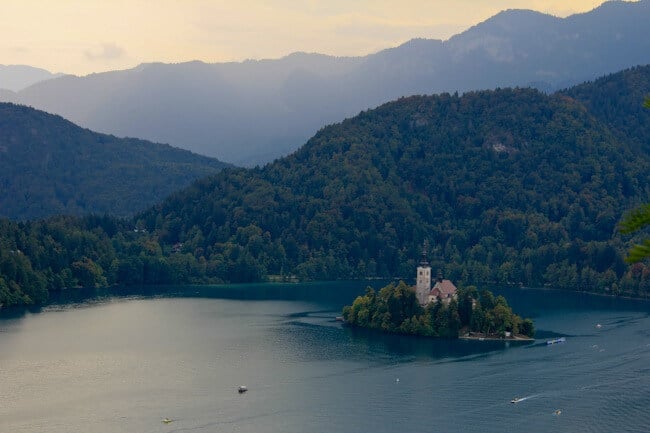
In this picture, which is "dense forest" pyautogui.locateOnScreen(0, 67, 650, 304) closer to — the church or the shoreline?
the church

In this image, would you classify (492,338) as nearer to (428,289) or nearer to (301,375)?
(428,289)

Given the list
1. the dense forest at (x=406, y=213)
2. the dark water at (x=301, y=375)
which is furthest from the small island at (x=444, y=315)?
the dense forest at (x=406, y=213)

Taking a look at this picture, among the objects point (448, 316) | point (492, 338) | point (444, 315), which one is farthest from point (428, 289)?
point (492, 338)

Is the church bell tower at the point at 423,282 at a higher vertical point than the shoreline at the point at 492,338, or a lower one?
higher

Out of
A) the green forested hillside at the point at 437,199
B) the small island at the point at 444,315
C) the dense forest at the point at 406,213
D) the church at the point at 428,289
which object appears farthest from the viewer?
the green forested hillside at the point at 437,199

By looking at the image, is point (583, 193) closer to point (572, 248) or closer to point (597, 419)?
point (572, 248)

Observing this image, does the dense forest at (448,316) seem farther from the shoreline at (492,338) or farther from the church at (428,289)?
the church at (428,289)

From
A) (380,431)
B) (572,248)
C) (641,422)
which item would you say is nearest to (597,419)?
(641,422)
